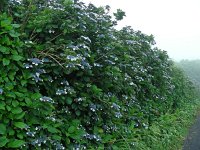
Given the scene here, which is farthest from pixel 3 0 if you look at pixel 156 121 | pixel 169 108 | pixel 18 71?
pixel 169 108

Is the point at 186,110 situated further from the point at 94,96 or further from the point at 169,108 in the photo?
the point at 94,96

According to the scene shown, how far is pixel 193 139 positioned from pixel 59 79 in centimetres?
560

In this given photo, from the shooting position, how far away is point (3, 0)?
520cm

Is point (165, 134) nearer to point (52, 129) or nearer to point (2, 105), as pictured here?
point (52, 129)

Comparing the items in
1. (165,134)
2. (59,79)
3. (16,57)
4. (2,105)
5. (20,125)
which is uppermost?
(16,57)

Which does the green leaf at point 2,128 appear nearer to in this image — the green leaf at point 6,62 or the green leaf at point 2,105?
the green leaf at point 2,105

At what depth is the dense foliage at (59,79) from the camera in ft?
14.5

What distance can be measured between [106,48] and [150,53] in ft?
16.3

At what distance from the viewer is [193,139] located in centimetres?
964

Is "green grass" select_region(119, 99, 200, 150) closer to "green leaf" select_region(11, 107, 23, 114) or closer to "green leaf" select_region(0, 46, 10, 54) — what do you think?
"green leaf" select_region(11, 107, 23, 114)

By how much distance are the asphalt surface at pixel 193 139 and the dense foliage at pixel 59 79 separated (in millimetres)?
1937

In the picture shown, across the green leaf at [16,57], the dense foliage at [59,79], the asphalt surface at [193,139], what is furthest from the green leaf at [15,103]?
the asphalt surface at [193,139]

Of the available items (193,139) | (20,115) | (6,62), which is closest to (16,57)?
(6,62)

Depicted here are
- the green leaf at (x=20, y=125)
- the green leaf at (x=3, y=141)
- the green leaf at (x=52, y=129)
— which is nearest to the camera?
the green leaf at (x=3, y=141)
